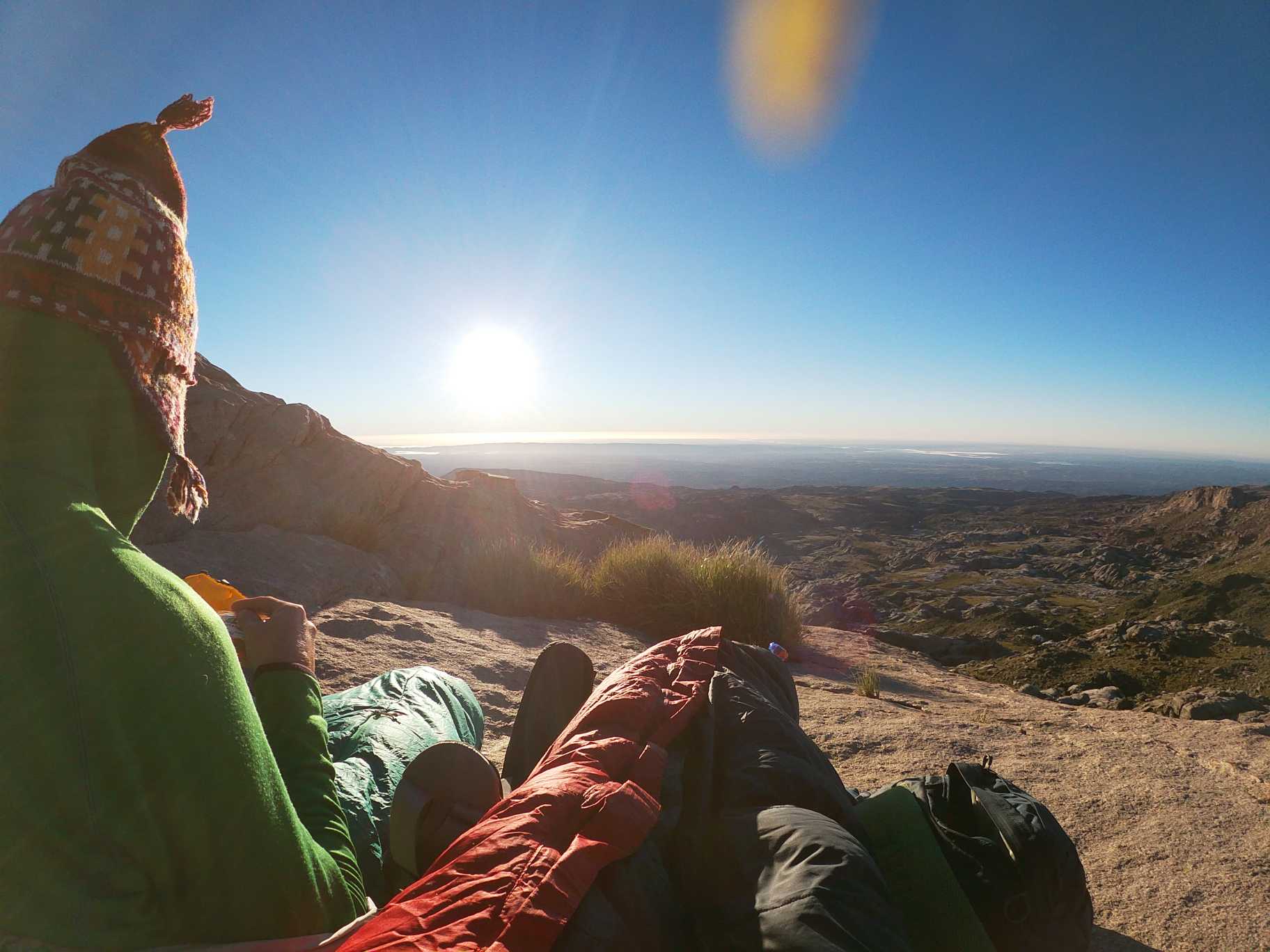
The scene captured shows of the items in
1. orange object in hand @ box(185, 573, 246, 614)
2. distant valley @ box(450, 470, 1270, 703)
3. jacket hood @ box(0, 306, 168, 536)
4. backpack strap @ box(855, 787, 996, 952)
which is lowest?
distant valley @ box(450, 470, 1270, 703)

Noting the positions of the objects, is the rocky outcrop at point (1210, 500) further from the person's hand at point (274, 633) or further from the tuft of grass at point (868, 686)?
the person's hand at point (274, 633)

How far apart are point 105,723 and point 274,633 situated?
63 cm

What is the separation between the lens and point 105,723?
912 millimetres

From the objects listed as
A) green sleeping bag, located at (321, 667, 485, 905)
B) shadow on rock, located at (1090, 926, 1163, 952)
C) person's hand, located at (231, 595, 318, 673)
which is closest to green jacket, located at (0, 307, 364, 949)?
person's hand, located at (231, 595, 318, 673)

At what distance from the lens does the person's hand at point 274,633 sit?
1.50 meters

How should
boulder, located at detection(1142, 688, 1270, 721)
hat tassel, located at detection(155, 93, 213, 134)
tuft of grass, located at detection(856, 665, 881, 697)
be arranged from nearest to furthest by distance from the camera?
hat tassel, located at detection(155, 93, 213, 134) → boulder, located at detection(1142, 688, 1270, 721) → tuft of grass, located at detection(856, 665, 881, 697)

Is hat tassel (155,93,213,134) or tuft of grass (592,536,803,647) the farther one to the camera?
tuft of grass (592,536,803,647)

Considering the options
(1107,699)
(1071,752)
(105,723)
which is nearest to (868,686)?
(1071,752)

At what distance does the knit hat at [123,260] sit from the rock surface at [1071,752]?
2.91 metres

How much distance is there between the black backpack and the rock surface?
783 mm

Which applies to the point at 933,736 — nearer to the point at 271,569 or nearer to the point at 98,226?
the point at 98,226

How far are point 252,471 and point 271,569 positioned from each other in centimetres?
204

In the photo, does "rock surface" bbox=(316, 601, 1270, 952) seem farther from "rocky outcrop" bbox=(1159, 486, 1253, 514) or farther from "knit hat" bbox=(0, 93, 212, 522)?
"rocky outcrop" bbox=(1159, 486, 1253, 514)

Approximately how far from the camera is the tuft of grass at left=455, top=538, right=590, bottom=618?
8031 mm
